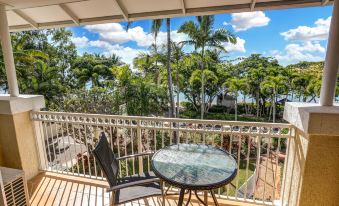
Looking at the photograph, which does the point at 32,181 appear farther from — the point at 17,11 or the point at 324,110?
the point at 324,110

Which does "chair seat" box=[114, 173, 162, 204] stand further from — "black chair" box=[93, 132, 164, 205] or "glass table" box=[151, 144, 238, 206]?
"glass table" box=[151, 144, 238, 206]

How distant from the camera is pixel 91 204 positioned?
2734 mm

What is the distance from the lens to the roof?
2547mm

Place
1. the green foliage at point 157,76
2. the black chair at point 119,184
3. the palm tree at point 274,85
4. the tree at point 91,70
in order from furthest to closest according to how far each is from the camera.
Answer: the palm tree at point 274,85 < the tree at point 91,70 < the green foliage at point 157,76 < the black chair at point 119,184

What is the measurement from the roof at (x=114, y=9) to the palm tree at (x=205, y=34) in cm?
1186

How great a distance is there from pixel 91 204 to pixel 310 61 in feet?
85.4

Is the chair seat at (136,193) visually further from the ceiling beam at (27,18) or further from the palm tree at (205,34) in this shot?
the palm tree at (205,34)

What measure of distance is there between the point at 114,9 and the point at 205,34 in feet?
41.6

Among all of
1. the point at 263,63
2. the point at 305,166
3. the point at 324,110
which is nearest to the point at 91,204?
the point at 305,166

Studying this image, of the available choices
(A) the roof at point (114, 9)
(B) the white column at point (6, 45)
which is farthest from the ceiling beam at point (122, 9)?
(B) the white column at point (6, 45)

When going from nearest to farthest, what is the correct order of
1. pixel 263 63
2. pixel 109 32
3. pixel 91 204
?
pixel 91 204, pixel 263 63, pixel 109 32

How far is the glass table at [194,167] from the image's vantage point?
1.77 m

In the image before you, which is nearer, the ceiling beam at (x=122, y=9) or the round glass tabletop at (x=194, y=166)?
the round glass tabletop at (x=194, y=166)

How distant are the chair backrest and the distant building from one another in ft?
78.0
